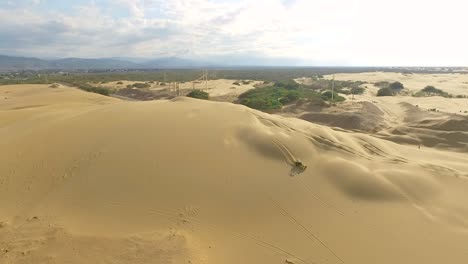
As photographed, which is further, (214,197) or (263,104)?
(263,104)

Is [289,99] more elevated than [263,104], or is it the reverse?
[289,99]

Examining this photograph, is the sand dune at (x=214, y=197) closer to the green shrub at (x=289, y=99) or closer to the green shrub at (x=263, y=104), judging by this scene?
the green shrub at (x=263, y=104)

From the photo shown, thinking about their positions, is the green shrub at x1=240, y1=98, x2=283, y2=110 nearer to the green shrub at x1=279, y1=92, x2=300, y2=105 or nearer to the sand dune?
the green shrub at x1=279, y1=92, x2=300, y2=105

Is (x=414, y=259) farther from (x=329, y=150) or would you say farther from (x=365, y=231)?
(x=329, y=150)

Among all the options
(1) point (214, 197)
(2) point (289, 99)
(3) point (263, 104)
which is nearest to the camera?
(1) point (214, 197)

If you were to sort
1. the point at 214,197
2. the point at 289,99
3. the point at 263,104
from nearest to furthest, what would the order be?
the point at 214,197 < the point at 263,104 < the point at 289,99

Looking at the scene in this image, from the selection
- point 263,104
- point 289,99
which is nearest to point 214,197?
point 263,104

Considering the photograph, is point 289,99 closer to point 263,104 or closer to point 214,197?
point 263,104

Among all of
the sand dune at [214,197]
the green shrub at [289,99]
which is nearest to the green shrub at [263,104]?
the green shrub at [289,99]

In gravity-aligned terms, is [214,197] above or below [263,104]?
above
